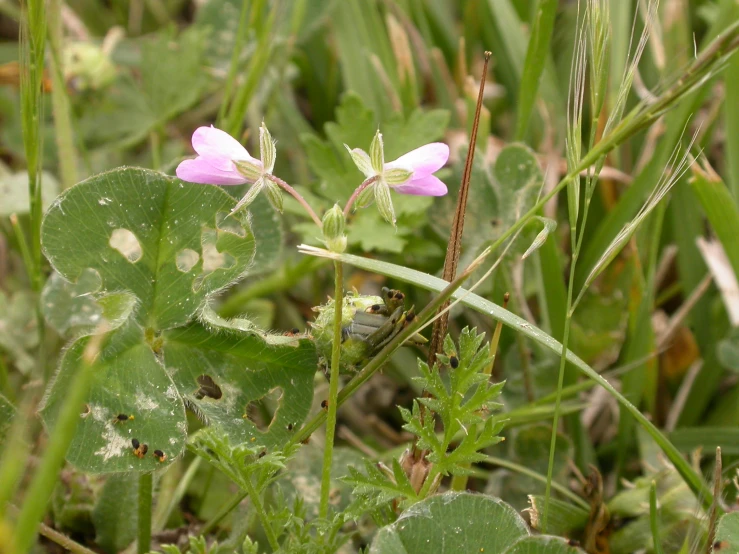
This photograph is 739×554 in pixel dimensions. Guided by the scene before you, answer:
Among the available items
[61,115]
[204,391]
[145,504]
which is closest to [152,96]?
[61,115]

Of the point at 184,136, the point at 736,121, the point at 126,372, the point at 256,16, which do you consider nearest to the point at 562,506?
the point at 126,372

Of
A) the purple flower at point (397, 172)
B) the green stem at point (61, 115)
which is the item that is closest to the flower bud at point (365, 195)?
the purple flower at point (397, 172)

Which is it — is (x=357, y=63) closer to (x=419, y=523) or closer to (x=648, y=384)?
(x=648, y=384)

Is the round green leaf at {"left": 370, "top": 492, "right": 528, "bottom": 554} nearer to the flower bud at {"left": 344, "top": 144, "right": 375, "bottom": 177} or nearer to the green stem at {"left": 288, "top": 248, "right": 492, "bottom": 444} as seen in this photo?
the green stem at {"left": 288, "top": 248, "right": 492, "bottom": 444}

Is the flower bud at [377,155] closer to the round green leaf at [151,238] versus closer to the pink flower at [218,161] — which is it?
the pink flower at [218,161]

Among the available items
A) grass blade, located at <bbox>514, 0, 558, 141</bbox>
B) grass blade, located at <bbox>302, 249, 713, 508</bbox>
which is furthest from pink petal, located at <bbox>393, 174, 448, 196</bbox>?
grass blade, located at <bbox>514, 0, 558, 141</bbox>

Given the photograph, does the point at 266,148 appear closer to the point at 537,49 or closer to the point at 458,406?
the point at 458,406
